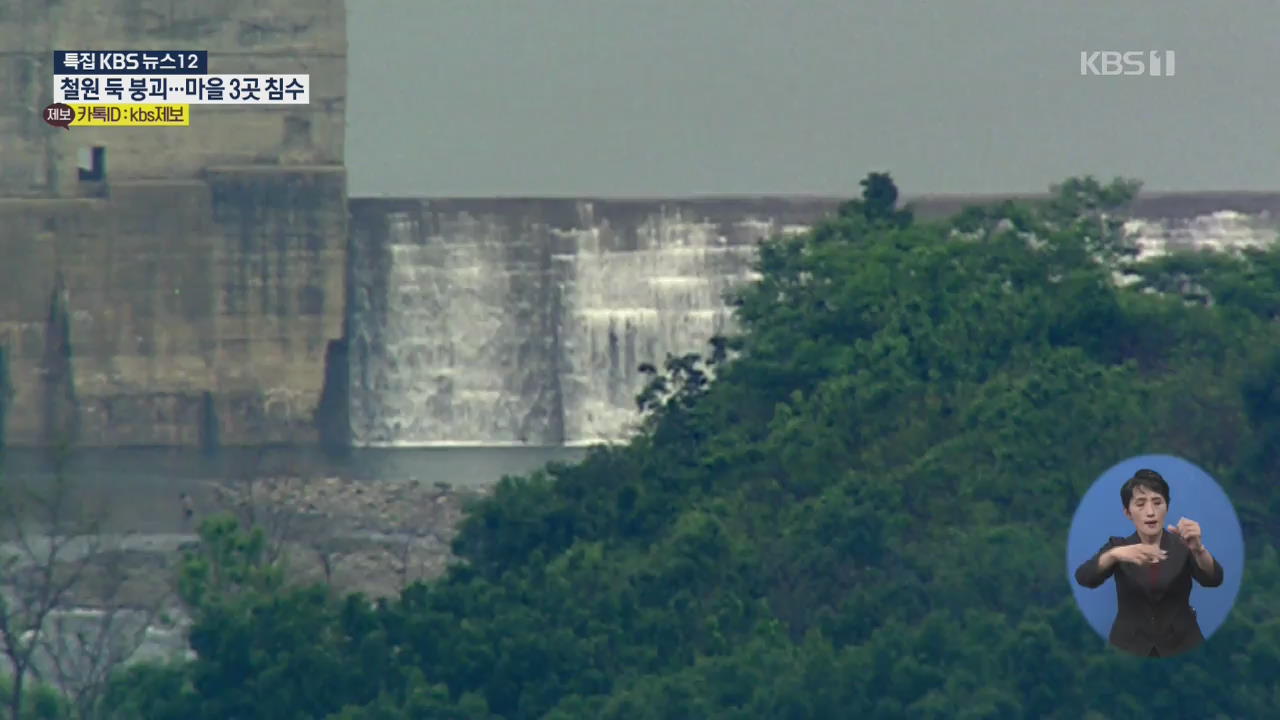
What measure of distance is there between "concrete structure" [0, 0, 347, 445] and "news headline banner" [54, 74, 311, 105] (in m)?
0.58

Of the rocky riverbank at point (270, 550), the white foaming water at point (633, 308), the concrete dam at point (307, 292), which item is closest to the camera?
the rocky riverbank at point (270, 550)

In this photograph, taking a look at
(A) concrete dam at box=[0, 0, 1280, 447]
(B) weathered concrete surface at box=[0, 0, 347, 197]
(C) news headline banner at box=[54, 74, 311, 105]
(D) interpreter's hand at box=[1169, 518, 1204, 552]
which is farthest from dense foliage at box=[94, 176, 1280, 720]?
(C) news headline banner at box=[54, 74, 311, 105]

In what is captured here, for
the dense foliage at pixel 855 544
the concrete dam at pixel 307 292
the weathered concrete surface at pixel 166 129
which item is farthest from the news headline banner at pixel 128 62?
the dense foliage at pixel 855 544

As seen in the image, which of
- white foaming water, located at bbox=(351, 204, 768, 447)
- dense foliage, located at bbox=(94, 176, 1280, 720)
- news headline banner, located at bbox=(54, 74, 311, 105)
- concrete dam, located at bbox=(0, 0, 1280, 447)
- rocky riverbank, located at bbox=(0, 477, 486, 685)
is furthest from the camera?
news headline banner, located at bbox=(54, 74, 311, 105)

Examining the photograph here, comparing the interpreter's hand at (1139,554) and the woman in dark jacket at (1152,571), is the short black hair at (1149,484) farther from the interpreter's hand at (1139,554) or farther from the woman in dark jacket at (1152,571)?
the interpreter's hand at (1139,554)

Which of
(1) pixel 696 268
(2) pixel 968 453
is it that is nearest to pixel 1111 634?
(2) pixel 968 453

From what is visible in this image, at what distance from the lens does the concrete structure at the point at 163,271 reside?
57938 mm

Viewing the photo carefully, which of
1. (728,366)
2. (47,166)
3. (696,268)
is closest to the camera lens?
(728,366)

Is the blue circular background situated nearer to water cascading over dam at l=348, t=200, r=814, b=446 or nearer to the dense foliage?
the dense foliage

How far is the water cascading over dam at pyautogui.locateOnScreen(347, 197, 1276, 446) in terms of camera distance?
55844 millimetres

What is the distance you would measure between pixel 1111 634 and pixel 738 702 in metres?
8.93

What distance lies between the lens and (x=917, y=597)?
57.2ft

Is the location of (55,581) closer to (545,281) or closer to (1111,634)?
(545,281)

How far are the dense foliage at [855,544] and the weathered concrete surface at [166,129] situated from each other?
108 feet
